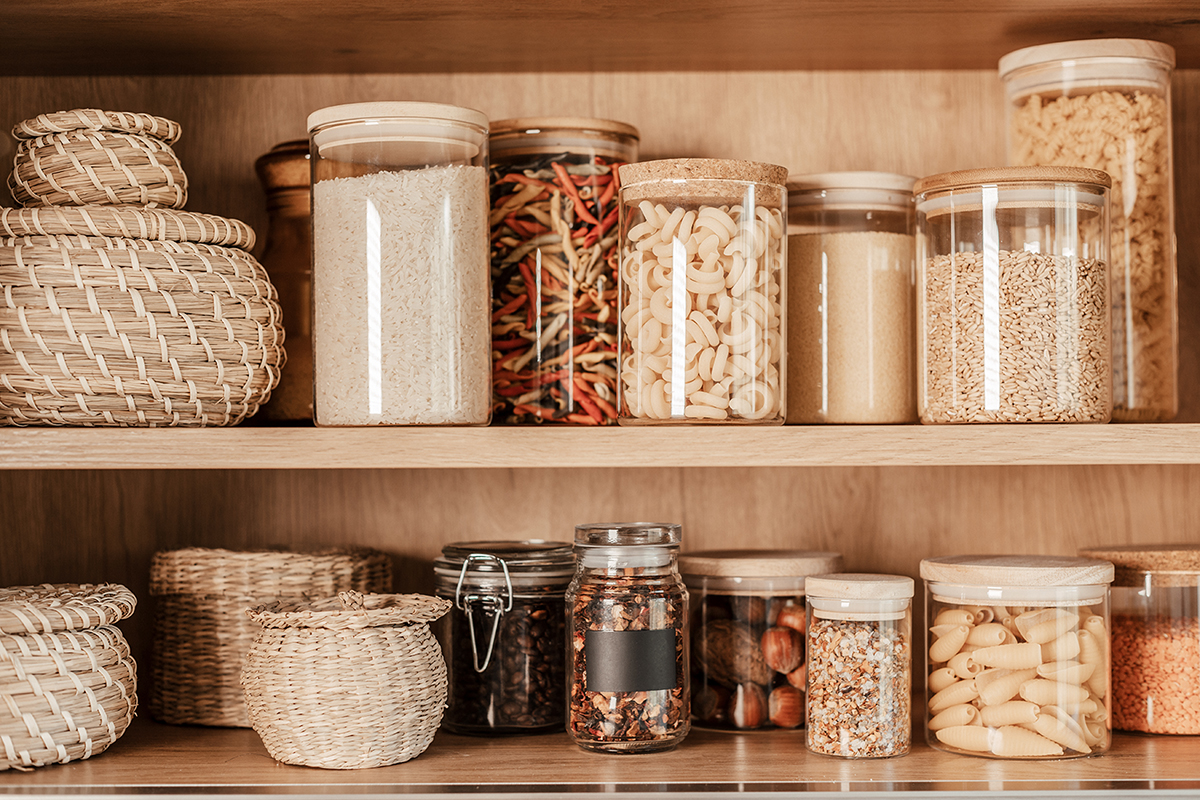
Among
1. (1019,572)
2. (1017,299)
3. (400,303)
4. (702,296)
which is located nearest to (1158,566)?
(1019,572)

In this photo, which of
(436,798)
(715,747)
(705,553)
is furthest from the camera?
(705,553)

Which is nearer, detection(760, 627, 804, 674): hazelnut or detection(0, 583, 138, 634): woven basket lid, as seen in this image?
detection(0, 583, 138, 634): woven basket lid

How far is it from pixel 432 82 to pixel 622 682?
2.31ft

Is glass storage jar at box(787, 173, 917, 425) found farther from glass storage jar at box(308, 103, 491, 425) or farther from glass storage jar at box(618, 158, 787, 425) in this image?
glass storage jar at box(308, 103, 491, 425)

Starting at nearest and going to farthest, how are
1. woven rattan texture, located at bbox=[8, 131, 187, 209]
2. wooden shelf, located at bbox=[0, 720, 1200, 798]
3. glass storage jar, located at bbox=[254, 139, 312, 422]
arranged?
wooden shelf, located at bbox=[0, 720, 1200, 798]
woven rattan texture, located at bbox=[8, 131, 187, 209]
glass storage jar, located at bbox=[254, 139, 312, 422]

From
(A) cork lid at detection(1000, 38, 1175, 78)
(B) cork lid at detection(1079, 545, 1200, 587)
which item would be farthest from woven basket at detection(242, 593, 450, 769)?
(A) cork lid at detection(1000, 38, 1175, 78)

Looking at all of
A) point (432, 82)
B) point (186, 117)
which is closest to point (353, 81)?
point (432, 82)

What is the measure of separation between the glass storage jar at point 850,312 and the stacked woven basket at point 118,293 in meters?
0.51

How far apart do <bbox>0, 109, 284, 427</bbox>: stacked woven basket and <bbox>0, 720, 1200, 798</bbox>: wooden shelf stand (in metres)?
0.30

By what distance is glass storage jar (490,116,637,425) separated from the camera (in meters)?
1.01

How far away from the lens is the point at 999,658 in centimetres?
93

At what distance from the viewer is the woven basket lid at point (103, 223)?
3.10 feet

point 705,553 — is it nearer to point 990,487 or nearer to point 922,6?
point 990,487

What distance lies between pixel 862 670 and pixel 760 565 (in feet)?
0.48
